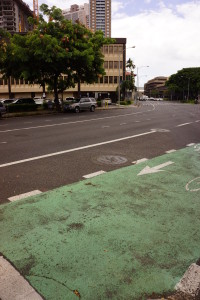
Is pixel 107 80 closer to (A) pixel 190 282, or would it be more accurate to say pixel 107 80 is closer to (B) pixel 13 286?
(A) pixel 190 282

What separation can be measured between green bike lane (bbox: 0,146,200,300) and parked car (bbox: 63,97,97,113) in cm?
2506

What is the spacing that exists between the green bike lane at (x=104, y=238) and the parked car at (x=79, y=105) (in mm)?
25062

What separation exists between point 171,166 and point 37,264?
16.6 feet

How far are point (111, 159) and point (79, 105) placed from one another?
2352cm

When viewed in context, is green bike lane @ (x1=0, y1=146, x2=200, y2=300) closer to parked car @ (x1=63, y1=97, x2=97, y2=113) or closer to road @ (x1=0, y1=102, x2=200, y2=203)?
road @ (x1=0, y1=102, x2=200, y2=203)

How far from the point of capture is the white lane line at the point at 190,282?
2648 mm

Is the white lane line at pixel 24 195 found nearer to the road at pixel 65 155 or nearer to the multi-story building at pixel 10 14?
the road at pixel 65 155

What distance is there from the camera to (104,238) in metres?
3.58

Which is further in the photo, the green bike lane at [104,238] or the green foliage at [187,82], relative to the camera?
the green foliage at [187,82]

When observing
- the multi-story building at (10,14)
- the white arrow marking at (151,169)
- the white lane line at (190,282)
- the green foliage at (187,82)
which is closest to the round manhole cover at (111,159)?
the white arrow marking at (151,169)

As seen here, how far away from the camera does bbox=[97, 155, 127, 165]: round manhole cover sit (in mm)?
7581

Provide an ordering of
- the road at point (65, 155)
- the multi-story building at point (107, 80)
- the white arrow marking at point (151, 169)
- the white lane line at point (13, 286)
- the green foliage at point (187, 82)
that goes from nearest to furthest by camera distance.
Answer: the white lane line at point (13, 286) < the road at point (65, 155) < the white arrow marking at point (151, 169) < the multi-story building at point (107, 80) < the green foliage at point (187, 82)

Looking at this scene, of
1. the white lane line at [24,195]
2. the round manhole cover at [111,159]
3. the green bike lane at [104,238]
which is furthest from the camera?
the round manhole cover at [111,159]

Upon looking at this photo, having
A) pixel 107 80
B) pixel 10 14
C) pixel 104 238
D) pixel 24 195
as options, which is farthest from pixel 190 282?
pixel 10 14
